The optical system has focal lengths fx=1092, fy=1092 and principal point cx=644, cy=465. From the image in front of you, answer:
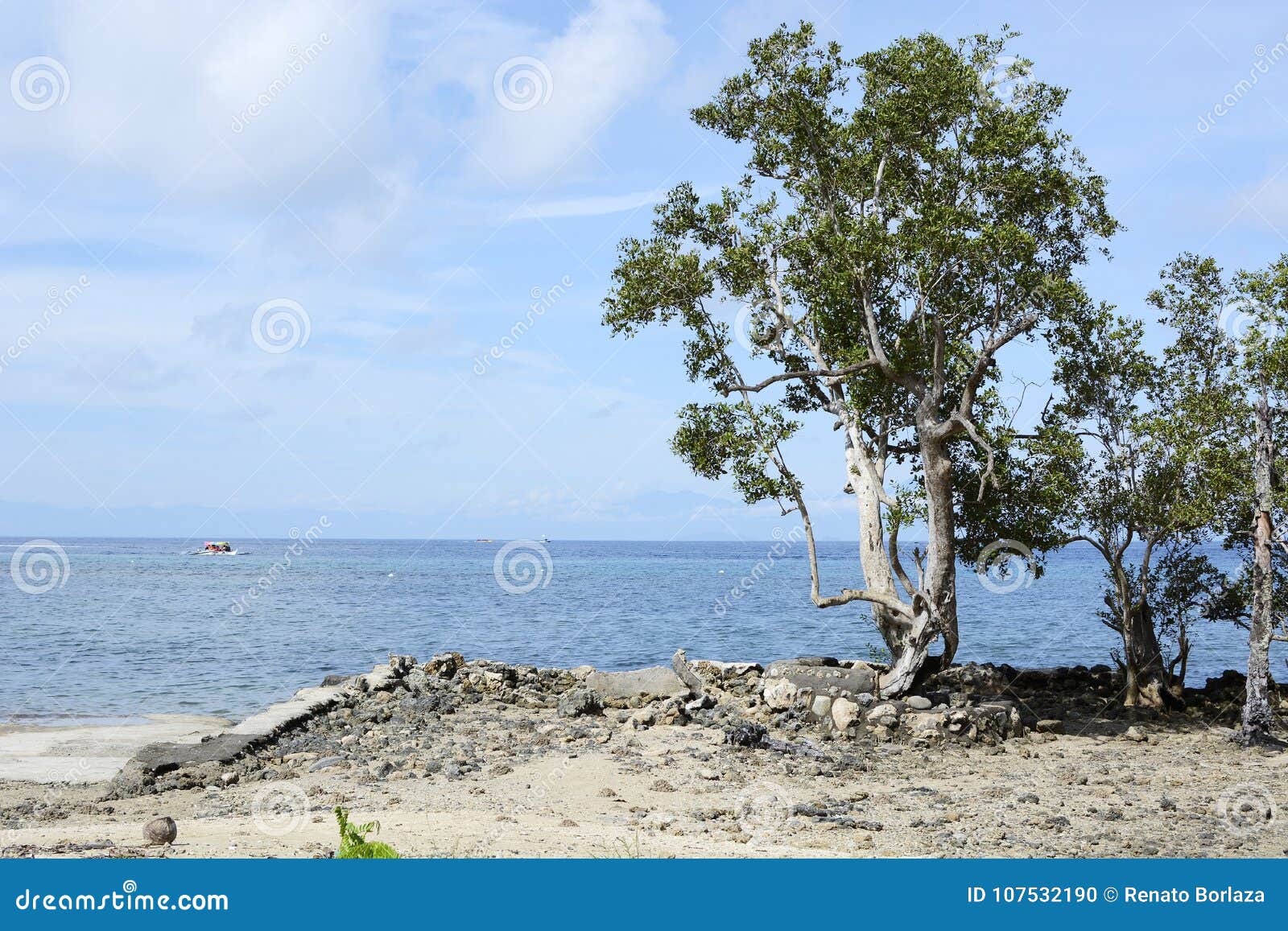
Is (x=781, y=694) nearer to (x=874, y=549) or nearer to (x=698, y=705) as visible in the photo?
(x=698, y=705)

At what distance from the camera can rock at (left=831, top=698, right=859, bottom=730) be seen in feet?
53.9

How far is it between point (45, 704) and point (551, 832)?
16.9 m

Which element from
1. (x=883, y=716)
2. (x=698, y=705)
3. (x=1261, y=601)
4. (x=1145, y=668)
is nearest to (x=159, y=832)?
(x=698, y=705)

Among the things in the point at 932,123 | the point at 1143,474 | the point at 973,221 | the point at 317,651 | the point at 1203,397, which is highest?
the point at 932,123

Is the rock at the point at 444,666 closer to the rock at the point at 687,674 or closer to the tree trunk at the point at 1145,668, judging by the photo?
the rock at the point at 687,674

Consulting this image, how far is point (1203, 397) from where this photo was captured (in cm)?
1772

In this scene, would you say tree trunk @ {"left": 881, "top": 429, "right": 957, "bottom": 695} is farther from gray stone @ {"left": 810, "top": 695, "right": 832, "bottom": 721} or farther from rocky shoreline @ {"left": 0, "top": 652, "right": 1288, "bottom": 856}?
gray stone @ {"left": 810, "top": 695, "right": 832, "bottom": 721}

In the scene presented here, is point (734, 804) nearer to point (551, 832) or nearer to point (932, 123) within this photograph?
point (551, 832)

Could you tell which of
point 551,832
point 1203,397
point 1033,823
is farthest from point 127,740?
point 1203,397

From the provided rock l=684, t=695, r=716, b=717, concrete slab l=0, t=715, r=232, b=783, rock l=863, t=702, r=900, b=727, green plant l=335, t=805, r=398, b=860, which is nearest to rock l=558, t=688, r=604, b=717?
rock l=684, t=695, r=716, b=717

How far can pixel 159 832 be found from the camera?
963cm

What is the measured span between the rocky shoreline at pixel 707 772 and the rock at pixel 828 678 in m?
0.04

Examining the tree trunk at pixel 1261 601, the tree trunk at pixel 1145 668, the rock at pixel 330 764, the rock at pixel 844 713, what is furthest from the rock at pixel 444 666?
the tree trunk at pixel 1261 601

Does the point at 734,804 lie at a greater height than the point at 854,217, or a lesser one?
lesser
